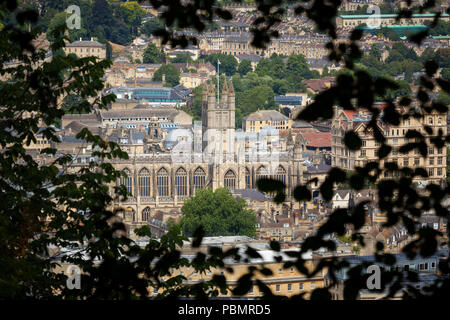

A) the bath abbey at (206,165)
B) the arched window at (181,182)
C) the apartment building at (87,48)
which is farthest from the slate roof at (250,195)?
the apartment building at (87,48)

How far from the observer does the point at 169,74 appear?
601ft

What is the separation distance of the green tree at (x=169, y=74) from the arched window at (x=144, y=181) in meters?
82.1

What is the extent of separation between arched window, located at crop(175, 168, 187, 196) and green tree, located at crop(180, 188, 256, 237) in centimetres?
793

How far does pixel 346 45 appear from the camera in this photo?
1341 centimetres

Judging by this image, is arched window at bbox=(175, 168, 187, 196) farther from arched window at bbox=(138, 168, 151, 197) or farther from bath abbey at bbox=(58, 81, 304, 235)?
arched window at bbox=(138, 168, 151, 197)

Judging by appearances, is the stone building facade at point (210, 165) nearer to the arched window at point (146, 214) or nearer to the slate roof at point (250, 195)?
the arched window at point (146, 214)

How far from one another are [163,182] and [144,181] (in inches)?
67.7

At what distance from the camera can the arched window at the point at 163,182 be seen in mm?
100438

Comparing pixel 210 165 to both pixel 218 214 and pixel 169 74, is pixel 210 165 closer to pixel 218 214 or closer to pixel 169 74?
pixel 218 214

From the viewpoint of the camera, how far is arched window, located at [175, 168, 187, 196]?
101 metres

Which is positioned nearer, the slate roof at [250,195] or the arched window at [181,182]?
the slate roof at [250,195]

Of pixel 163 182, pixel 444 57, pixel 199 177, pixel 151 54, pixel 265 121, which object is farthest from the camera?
pixel 151 54

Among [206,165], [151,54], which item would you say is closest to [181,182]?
[206,165]

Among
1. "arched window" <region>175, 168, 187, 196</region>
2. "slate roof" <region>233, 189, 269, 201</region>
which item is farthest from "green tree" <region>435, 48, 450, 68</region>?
"slate roof" <region>233, 189, 269, 201</region>
